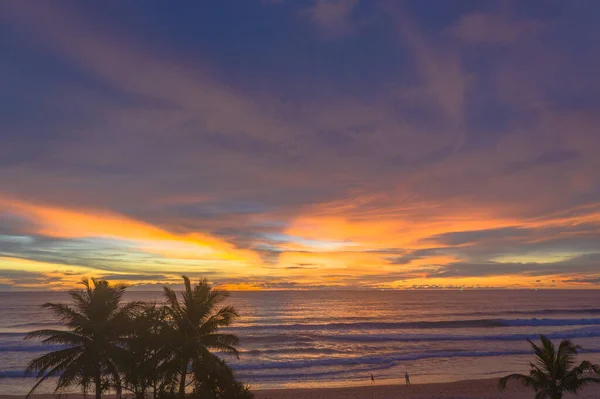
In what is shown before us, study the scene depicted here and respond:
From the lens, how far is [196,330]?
20766mm

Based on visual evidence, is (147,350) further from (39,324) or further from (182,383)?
(39,324)

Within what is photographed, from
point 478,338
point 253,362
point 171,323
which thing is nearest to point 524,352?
point 478,338

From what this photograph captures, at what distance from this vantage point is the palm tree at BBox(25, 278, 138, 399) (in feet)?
65.5

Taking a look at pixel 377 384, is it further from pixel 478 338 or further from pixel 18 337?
pixel 18 337

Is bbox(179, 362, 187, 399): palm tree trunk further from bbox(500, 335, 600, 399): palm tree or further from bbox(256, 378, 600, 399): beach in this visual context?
bbox(256, 378, 600, 399): beach

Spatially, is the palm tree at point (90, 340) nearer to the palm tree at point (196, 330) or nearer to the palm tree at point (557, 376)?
the palm tree at point (196, 330)

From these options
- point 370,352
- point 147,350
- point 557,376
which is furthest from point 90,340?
point 370,352

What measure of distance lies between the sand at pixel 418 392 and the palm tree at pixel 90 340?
14541mm

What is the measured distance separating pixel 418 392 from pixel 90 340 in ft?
75.3

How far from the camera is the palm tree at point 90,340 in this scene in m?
20.0

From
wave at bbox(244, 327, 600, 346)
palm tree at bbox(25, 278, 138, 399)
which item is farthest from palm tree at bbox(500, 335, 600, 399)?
wave at bbox(244, 327, 600, 346)

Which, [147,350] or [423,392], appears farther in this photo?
[423,392]

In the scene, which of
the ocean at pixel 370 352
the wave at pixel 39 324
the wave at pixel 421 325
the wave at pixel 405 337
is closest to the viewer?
the ocean at pixel 370 352

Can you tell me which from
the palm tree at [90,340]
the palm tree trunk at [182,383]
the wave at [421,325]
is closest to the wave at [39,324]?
the wave at [421,325]
